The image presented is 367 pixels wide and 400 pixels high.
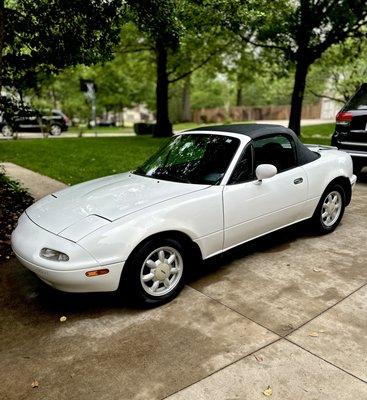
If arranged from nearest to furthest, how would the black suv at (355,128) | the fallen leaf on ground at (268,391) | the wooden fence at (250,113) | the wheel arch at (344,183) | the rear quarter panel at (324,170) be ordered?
the fallen leaf on ground at (268,391) → the rear quarter panel at (324,170) → the wheel arch at (344,183) → the black suv at (355,128) → the wooden fence at (250,113)

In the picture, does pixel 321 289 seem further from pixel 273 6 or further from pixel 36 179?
pixel 273 6

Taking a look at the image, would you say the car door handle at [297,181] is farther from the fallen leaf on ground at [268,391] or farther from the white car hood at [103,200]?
the fallen leaf on ground at [268,391]

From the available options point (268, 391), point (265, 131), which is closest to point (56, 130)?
point (265, 131)

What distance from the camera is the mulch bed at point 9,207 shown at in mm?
4960

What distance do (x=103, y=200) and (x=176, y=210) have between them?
774 millimetres

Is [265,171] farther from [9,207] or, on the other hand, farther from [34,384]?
[9,207]

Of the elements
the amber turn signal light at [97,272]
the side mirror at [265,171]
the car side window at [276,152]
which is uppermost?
the car side window at [276,152]

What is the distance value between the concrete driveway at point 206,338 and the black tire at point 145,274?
0.34 ft

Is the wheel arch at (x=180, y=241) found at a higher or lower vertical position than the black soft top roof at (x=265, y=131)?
lower

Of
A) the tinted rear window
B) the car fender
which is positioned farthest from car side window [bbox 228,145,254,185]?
the tinted rear window

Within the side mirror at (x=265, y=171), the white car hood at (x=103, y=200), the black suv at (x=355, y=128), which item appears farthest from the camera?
the black suv at (x=355, y=128)

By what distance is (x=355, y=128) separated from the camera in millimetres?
7277

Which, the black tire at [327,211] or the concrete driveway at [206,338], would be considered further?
the black tire at [327,211]

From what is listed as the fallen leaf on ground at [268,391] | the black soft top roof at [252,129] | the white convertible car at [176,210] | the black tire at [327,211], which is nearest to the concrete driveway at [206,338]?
→ the fallen leaf on ground at [268,391]
